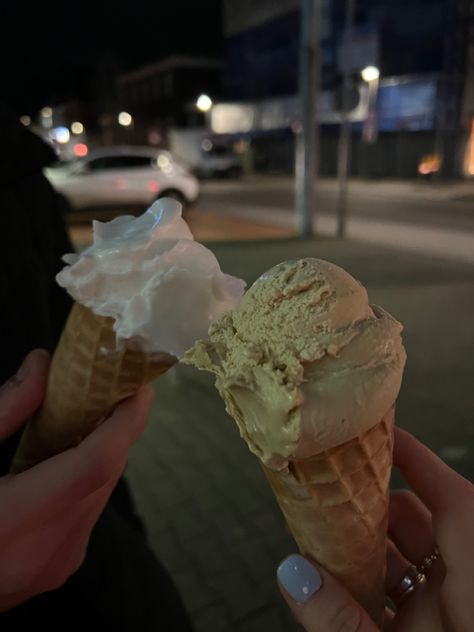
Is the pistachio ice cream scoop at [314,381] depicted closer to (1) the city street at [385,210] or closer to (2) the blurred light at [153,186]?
(1) the city street at [385,210]

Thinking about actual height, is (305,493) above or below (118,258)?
below

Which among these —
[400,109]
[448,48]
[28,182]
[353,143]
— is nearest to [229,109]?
[353,143]

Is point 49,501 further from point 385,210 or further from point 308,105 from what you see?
point 385,210

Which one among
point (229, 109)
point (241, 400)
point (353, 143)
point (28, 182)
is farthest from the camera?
point (229, 109)

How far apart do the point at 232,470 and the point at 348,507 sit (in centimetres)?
231

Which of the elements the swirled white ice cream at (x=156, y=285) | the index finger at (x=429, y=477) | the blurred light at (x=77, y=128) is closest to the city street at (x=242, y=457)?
the index finger at (x=429, y=477)

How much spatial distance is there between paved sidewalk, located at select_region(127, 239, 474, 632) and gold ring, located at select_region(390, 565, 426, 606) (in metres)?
0.27

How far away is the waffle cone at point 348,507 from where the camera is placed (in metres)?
1.09

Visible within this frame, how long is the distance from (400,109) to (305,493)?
24.7 meters

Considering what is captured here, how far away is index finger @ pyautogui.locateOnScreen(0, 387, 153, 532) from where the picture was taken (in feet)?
3.44

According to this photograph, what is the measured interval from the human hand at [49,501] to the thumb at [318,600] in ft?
1.41

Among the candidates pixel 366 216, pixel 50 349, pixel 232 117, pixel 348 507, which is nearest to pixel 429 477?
pixel 348 507

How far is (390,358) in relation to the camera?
102cm

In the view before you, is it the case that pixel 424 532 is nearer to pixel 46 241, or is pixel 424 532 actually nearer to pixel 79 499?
pixel 79 499
